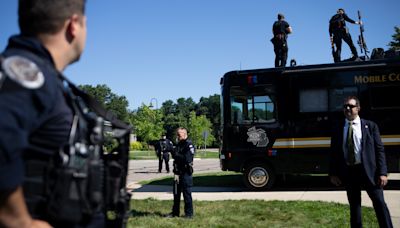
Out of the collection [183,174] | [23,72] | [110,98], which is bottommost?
[183,174]

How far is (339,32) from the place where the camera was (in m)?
12.5

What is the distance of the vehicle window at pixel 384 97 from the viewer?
10.2 metres

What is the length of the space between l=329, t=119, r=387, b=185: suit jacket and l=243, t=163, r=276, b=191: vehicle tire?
5.60 meters

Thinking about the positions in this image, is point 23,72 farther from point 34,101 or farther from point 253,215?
point 253,215

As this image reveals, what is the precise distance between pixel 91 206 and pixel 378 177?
15.2 feet

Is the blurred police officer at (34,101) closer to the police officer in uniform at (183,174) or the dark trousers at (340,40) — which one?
the police officer in uniform at (183,174)

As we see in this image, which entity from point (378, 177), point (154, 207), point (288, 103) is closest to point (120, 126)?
point (378, 177)

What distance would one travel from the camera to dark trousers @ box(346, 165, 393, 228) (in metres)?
5.16

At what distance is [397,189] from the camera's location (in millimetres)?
10828

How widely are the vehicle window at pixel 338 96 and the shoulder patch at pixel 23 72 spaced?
33.0ft

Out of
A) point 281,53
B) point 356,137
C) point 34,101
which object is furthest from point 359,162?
point 281,53

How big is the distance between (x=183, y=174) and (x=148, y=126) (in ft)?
119

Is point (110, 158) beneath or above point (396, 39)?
beneath

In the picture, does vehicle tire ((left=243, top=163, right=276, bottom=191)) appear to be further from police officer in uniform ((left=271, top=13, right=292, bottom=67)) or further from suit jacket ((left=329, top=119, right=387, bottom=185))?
suit jacket ((left=329, top=119, right=387, bottom=185))
